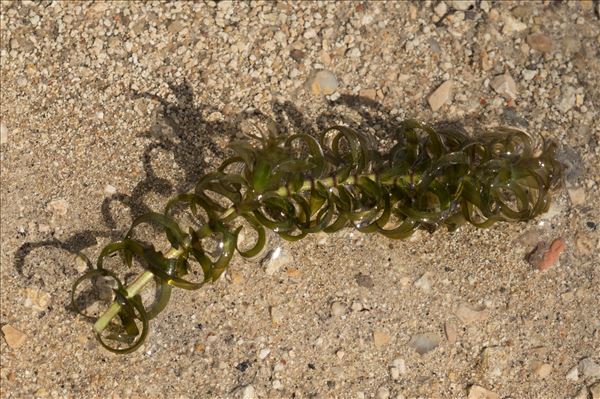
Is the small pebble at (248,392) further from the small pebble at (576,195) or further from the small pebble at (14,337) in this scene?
the small pebble at (576,195)

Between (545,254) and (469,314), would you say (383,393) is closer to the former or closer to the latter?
(469,314)

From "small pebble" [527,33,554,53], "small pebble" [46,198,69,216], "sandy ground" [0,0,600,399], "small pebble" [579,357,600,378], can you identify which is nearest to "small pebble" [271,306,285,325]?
"sandy ground" [0,0,600,399]

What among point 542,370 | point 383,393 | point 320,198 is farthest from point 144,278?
point 542,370

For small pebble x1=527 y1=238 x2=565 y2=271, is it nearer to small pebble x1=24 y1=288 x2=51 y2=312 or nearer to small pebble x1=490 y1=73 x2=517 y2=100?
small pebble x1=490 y1=73 x2=517 y2=100

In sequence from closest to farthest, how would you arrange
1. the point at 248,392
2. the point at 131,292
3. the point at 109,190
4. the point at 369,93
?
1. the point at 131,292
2. the point at 248,392
3. the point at 109,190
4. the point at 369,93

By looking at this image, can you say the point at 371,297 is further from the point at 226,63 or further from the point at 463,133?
the point at 226,63

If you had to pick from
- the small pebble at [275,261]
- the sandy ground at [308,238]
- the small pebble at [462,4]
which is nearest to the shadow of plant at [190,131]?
the sandy ground at [308,238]

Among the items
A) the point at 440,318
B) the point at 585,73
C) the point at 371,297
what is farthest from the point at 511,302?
the point at 585,73
